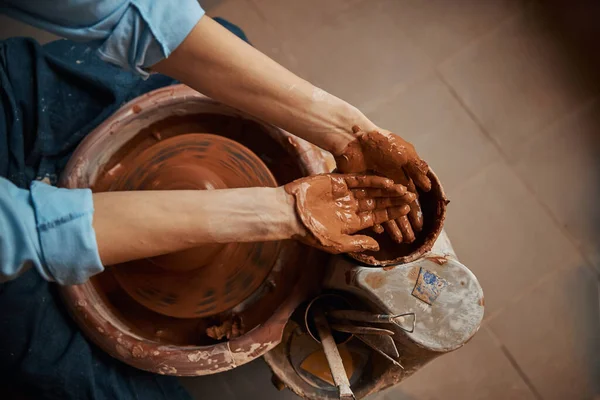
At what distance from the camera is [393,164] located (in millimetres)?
1209

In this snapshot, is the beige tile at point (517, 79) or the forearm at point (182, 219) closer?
the forearm at point (182, 219)

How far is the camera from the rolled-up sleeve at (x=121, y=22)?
85 cm

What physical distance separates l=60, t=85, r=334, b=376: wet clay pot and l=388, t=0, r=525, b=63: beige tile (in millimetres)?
1048

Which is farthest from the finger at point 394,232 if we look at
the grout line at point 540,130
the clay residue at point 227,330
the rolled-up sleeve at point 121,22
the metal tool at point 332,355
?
the grout line at point 540,130

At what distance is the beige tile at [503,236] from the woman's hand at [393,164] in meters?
0.81

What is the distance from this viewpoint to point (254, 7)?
205cm

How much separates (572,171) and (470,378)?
0.99m

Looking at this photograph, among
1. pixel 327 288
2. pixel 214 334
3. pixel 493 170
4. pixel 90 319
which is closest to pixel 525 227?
pixel 493 170

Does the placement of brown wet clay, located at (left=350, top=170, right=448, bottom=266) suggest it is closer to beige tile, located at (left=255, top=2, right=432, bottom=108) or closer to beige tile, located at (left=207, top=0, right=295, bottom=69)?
beige tile, located at (left=255, top=2, right=432, bottom=108)

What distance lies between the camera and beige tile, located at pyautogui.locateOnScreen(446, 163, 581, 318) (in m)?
1.95

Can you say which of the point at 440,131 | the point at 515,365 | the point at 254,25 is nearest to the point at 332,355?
the point at 515,365

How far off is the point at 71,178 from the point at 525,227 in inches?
68.5

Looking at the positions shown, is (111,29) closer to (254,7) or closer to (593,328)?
(254,7)

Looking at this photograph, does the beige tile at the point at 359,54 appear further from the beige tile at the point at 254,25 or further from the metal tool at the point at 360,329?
the metal tool at the point at 360,329
